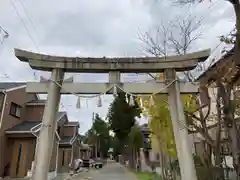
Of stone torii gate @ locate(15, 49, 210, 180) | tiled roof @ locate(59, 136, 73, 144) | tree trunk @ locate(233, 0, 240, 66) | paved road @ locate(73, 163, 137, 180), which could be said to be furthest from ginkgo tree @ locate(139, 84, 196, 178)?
tiled roof @ locate(59, 136, 73, 144)

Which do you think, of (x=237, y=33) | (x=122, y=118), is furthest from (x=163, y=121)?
(x=122, y=118)

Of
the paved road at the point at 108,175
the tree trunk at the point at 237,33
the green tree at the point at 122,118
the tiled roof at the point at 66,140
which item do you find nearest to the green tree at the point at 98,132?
the green tree at the point at 122,118

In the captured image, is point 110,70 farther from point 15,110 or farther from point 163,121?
point 15,110

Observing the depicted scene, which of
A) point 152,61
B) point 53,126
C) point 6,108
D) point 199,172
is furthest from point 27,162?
point 152,61

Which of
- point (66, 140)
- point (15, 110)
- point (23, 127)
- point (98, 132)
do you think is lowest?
point (66, 140)

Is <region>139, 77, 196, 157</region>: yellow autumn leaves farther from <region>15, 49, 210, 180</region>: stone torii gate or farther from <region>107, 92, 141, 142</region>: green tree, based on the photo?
<region>107, 92, 141, 142</region>: green tree

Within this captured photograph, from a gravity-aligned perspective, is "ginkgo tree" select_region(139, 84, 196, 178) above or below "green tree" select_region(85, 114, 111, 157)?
below

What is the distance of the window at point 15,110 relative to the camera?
20.6 meters

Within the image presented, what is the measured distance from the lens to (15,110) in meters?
21.3

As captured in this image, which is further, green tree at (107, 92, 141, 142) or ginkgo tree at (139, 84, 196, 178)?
green tree at (107, 92, 141, 142)

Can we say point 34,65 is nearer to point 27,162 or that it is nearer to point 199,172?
point 199,172

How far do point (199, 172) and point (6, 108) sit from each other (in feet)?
47.5

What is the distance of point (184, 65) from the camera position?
691 centimetres

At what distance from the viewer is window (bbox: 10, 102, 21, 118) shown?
2057cm
